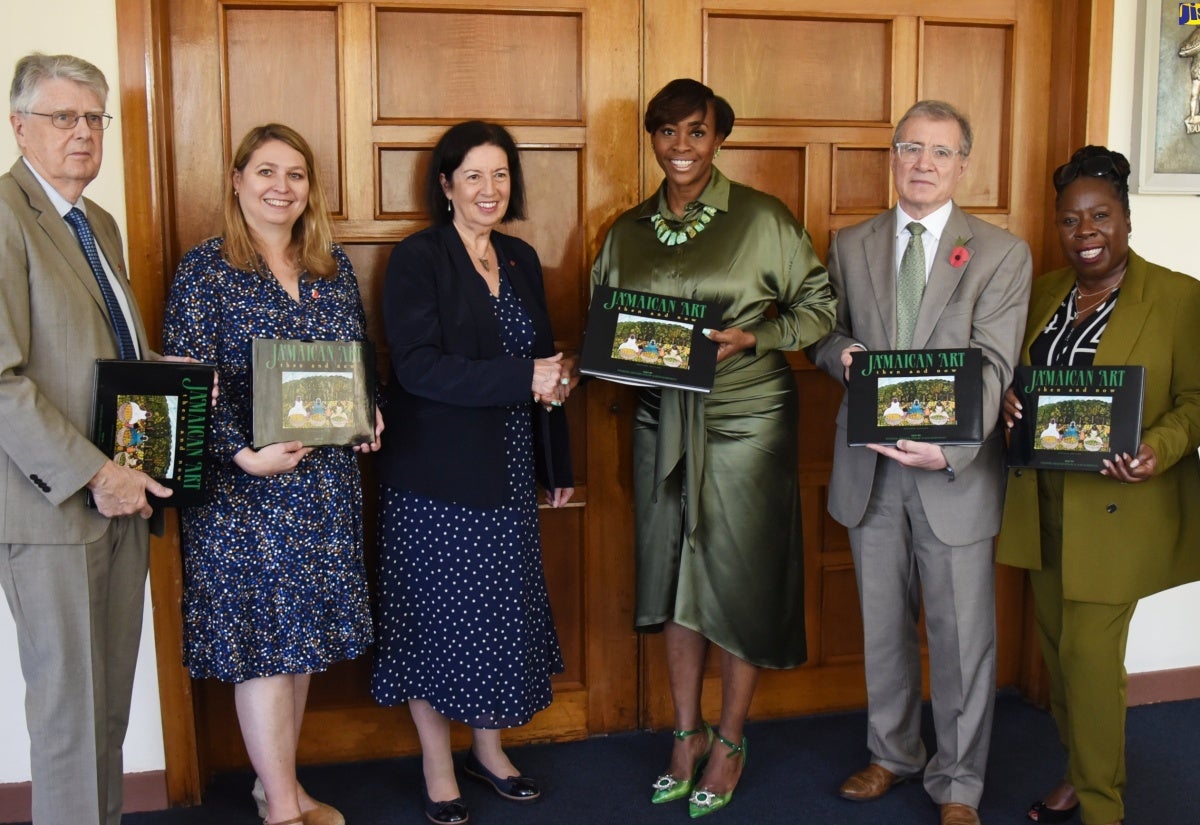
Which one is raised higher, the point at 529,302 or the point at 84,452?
the point at 529,302

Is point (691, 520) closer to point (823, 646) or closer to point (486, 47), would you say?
point (823, 646)

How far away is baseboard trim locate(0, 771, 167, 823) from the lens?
2.59 meters

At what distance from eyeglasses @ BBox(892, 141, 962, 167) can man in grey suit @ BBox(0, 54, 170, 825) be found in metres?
1.71

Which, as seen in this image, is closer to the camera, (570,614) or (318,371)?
(318,371)

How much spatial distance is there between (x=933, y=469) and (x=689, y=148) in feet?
3.12

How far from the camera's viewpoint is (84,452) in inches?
73.1

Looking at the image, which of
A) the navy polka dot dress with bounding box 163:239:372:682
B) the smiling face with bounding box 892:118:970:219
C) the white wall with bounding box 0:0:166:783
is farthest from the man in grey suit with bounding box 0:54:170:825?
the smiling face with bounding box 892:118:970:219

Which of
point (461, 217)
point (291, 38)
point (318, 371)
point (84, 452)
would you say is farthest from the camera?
point (291, 38)

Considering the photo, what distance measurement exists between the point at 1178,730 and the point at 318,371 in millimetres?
2653

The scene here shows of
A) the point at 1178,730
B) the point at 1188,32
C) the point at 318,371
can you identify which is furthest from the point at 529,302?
the point at 1178,730

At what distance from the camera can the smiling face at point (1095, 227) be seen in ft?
7.52

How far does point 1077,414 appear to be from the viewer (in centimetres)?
224

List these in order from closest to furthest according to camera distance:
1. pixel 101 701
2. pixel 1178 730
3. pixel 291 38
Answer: pixel 101 701, pixel 291 38, pixel 1178 730

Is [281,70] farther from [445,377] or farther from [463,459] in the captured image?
[463,459]
